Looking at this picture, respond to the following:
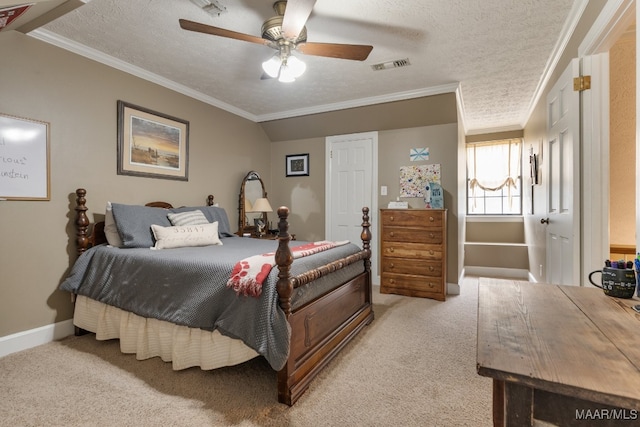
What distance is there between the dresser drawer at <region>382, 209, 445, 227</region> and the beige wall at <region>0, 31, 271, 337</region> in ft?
A: 8.74

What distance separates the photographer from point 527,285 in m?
1.27

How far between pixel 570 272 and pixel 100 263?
3621mm

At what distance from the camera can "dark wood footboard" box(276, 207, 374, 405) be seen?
1720 mm

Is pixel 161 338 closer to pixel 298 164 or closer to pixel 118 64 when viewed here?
pixel 118 64

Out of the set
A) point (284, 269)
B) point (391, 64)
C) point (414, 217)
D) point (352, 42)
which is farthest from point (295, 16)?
point (414, 217)

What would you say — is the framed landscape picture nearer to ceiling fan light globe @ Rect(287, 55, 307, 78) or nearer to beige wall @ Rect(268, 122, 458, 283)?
beige wall @ Rect(268, 122, 458, 283)

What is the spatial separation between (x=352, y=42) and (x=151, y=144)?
229 cm

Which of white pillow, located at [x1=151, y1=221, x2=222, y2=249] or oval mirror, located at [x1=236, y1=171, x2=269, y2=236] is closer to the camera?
white pillow, located at [x1=151, y1=221, x2=222, y2=249]

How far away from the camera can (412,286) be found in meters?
3.81

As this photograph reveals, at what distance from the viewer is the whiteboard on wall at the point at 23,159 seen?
228 cm

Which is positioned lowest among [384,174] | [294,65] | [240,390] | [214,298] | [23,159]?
[240,390]

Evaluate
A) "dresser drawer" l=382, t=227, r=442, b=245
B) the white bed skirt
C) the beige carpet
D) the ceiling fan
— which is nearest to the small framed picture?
"dresser drawer" l=382, t=227, r=442, b=245

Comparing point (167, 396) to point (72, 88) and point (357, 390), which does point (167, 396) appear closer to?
point (357, 390)

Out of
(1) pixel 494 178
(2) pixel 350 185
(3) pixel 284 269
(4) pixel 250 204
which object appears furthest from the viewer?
(1) pixel 494 178
